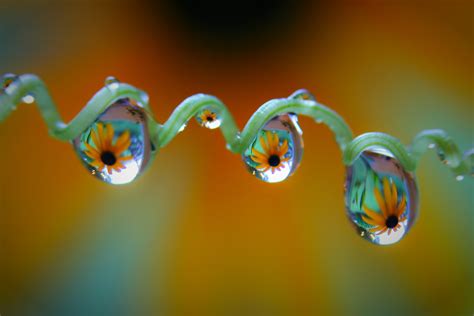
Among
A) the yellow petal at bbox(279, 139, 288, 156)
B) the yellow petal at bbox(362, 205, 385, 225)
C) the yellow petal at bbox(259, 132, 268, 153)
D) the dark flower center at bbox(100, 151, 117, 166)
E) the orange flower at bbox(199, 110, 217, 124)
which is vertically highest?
the yellow petal at bbox(279, 139, 288, 156)

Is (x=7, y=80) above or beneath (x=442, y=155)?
beneath

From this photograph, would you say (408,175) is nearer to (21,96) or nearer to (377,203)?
(377,203)

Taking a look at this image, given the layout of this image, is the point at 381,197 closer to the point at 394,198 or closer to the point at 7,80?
the point at 394,198

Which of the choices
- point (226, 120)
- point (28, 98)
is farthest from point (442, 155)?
point (28, 98)

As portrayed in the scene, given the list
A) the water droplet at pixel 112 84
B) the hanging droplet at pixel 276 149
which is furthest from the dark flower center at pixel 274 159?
the water droplet at pixel 112 84

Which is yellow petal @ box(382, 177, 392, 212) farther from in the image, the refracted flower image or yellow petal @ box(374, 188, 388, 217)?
the refracted flower image

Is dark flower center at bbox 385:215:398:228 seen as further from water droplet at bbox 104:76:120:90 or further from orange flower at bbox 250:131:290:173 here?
water droplet at bbox 104:76:120:90

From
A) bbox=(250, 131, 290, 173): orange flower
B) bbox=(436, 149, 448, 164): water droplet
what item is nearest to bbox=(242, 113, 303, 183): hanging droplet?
bbox=(250, 131, 290, 173): orange flower

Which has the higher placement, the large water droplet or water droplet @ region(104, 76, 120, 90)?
water droplet @ region(104, 76, 120, 90)
